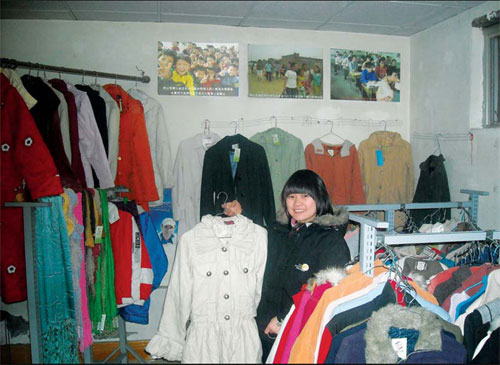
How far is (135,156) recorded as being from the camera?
119 inches

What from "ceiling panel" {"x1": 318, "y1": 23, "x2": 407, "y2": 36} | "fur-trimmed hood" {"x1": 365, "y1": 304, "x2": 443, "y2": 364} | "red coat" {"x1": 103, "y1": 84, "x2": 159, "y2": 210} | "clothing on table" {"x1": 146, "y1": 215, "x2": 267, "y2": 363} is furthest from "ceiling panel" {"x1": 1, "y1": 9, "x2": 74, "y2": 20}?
"fur-trimmed hood" {"x1": 365, "y1": 304, "x2": 443, "y2": 364}

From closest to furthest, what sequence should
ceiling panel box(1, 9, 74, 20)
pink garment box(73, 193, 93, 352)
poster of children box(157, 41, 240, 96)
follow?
1. pink garment box(73, 193, 93, 352)
2. ceiling panel box(1, 9, 74, 20)
3. poster of children box(157, 41, 240, 96)

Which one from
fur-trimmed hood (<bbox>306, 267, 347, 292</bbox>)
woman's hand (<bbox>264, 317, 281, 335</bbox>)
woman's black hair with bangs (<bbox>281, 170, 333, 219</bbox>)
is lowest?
woman's hand (<bbox>264, 317, 281, 335</bbox>)

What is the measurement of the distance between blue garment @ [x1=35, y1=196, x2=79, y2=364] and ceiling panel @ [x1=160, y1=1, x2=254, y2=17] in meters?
1.64

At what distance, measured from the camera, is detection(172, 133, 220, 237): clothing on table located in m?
3.22

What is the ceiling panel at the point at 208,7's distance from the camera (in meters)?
2.74

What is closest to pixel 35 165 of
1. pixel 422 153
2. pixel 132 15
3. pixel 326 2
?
pixel 132 15

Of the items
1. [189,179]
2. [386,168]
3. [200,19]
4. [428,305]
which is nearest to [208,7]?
[200,19]

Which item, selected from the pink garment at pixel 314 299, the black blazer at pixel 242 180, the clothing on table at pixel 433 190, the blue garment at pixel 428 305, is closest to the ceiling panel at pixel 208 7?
the black blazer at pixel 242 180

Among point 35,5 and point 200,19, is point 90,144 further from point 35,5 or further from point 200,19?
point 200,19

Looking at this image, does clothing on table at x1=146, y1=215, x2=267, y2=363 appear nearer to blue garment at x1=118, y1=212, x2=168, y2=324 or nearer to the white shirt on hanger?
blue garment at x1=118, y1=212, x2=168, y2=324

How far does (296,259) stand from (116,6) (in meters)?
2.27

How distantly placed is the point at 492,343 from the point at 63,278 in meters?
2.11

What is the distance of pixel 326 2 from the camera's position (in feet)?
8.73
